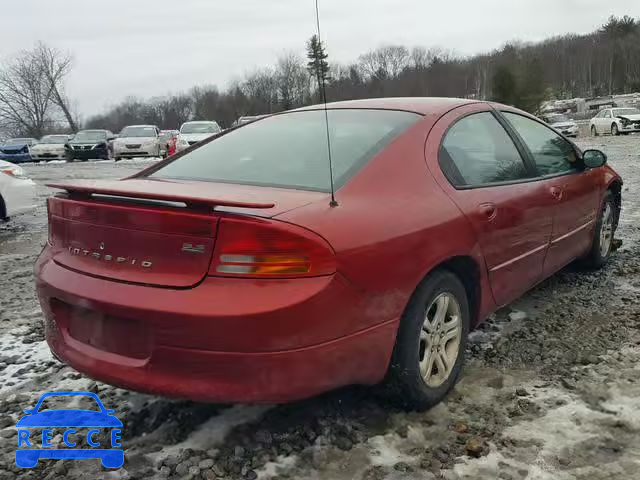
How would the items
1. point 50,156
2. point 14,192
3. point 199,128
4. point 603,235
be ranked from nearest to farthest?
point 603,235 → point 14,192 → point 199,128 → point 50,156

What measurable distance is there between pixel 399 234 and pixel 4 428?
1964 mm

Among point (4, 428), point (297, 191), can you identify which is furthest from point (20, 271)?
point (297, 191)

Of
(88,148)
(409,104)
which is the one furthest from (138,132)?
(409,104)

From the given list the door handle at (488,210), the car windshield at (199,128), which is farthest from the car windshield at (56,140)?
the door handle at (488,210)

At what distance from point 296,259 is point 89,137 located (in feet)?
92.3

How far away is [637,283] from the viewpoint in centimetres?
451

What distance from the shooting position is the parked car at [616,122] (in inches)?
1107

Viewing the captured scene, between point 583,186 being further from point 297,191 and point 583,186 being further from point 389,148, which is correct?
point 297,191

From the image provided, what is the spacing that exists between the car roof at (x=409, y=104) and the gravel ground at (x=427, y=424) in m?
1.37

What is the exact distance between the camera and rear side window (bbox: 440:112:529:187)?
3.00m

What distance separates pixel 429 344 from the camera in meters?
2.71

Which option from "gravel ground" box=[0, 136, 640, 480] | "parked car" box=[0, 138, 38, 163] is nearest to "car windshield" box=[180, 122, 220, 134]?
"parked car" box=[0, 138, 38, 163]

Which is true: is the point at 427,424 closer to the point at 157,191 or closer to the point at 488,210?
the point at 488,210

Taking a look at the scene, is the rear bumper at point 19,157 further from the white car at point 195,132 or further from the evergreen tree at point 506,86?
the evergreen tree at point 506,86
